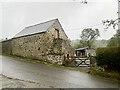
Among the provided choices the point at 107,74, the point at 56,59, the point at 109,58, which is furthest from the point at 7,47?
the point at 107,74

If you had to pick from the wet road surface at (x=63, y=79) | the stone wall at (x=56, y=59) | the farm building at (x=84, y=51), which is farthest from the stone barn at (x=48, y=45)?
the farm building at (x=84, y=51)

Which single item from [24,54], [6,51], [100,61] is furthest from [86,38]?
[100,61]

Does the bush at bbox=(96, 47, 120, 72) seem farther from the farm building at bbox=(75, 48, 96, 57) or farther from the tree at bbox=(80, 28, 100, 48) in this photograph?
the tree at bbox=(80, 28, 100, 48)

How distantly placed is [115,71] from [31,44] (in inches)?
641

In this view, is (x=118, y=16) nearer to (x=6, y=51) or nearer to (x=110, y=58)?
(x=110, y=58)

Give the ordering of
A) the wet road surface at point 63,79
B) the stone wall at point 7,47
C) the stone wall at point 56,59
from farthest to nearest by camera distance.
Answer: the stone wall at point 7,47
the stone wall at point 56,59
the wet road surface at point 63,79

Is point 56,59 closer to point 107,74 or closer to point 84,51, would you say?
point 107,74

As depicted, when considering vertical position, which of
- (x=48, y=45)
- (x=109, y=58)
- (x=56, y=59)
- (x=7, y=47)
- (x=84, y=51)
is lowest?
(x=56, y=59)

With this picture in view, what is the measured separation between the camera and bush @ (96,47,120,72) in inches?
616

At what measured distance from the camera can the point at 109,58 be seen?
646 inches

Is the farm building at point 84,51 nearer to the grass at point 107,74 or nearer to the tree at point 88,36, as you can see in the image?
the tree at point 88,36

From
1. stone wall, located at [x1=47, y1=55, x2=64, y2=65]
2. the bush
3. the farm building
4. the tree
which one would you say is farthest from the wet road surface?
the tree

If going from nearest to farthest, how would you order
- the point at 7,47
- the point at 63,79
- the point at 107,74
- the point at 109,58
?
1. the point at 63,79
2. the point at 107,74
3. the point at 109,58
4. the point at 7,47

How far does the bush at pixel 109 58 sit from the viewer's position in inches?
616
